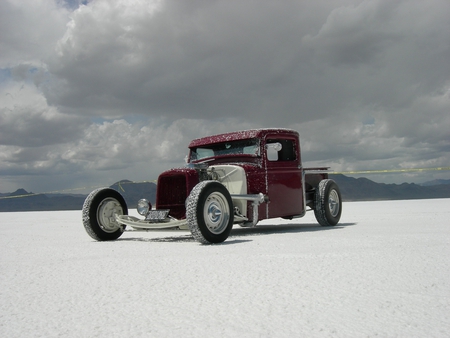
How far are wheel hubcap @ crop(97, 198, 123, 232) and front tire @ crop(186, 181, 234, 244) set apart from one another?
85.0 inches

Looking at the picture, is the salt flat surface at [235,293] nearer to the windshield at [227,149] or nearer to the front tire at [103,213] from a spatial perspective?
the front tire at [103,213]

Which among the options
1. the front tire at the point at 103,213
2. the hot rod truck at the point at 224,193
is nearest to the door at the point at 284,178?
the hot rod truck at the point at 224,193

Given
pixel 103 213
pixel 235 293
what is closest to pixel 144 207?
pixel 103 213

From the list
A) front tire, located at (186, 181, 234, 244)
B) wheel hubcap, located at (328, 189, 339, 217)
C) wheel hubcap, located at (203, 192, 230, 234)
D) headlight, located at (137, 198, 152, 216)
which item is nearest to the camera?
front tire, located at (186, 181, 234, 244)

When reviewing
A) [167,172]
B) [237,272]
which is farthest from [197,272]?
[167,172]

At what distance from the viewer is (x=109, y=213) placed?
7508mm

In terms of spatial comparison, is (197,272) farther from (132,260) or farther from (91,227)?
(91,227)

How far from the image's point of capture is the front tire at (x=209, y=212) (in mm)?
5738

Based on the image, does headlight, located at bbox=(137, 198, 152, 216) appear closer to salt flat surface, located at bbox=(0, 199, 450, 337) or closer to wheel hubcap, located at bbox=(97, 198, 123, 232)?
wheel hubcap, located at bbox=(97, 198, 123, 232)

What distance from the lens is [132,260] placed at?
15.4 feet

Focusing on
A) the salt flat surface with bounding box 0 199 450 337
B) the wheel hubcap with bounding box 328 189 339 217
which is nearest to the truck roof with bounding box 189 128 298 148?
the wheel hubcap with bounding box 328 189 339 217

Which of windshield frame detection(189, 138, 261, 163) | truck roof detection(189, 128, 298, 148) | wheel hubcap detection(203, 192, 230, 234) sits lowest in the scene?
wheel hubcap detection(203, 192, 230, 234)

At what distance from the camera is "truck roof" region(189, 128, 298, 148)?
7617 millimetres

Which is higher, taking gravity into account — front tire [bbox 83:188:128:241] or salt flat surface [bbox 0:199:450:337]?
front tire [bbox 83:188:128:241]
